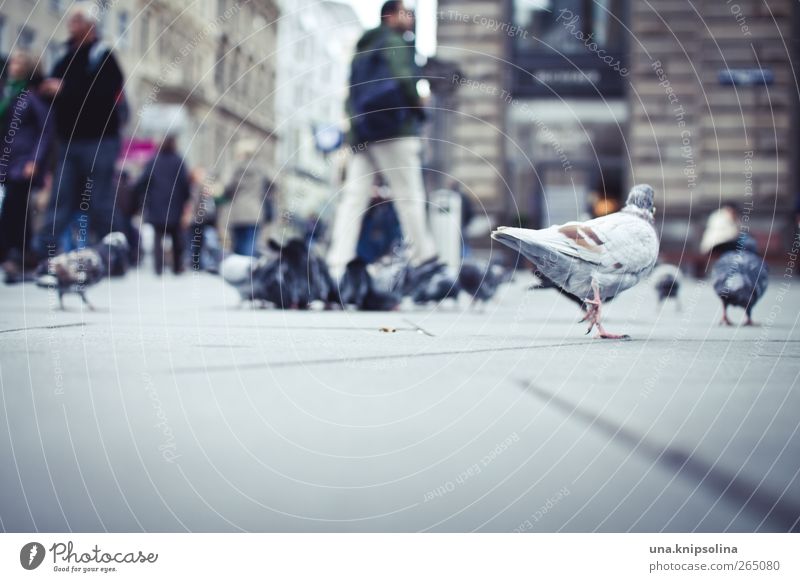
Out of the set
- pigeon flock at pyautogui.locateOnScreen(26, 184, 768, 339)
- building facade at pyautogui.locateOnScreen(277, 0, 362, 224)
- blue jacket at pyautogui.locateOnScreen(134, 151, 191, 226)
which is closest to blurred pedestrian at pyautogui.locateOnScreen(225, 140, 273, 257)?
blue jacket at pyautogui.locateOnScreen(134, 151, 191, 226)

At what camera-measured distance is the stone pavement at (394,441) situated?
6.18 feet

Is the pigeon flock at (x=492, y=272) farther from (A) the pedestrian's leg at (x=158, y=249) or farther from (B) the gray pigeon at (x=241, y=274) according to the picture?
(A) the pedestrian's leg at (x=158, y=249)

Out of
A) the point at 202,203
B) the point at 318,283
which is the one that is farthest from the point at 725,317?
the point at 202,203

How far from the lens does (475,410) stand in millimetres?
2193

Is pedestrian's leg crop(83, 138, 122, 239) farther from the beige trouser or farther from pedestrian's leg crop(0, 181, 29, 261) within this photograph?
the beige trouser

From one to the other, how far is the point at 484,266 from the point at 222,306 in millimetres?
1422

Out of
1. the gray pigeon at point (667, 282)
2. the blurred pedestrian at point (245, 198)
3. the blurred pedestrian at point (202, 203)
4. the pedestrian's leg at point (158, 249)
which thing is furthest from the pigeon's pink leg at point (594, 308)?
the pedestrian's leg at point (158, 249)

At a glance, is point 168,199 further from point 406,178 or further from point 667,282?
point 667,282

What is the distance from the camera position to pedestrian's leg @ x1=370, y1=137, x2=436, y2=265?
5.57 metres

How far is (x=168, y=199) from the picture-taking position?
30.4ft

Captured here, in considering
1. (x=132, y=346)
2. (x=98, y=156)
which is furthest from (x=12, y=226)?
(x=132, y=346)

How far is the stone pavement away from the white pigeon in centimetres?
27

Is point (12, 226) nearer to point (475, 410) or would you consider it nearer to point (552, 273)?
point (552, 273)
